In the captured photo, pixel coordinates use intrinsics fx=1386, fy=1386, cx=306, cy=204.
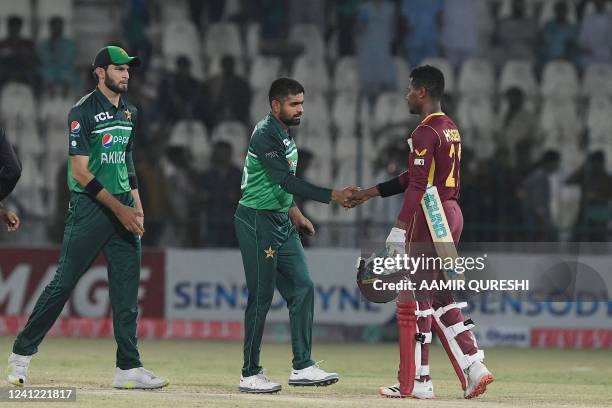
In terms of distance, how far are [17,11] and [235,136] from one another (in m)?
4.36

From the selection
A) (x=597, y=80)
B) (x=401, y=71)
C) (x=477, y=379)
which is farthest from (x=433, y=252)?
(x=597, y=80)

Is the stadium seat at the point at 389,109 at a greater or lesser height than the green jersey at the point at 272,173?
greater

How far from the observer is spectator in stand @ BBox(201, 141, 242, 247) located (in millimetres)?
16828

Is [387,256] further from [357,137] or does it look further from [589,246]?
[357,137]

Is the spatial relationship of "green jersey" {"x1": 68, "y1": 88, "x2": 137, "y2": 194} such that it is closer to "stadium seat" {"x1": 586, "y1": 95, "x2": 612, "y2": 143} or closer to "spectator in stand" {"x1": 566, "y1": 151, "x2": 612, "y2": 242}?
"spectator in stand" {"x1": 566, "y1": 151, "x2": 612, "y2": 242}

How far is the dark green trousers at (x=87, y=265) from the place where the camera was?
9.98 metres

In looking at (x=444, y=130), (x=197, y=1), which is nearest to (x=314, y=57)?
(x=197, y=1)

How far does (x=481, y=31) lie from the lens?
2123cm

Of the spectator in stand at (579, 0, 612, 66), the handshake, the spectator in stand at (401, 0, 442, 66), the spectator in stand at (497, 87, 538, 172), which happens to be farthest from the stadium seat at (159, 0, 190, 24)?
the handshake

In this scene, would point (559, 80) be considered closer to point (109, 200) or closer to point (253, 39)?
point (253, 39)

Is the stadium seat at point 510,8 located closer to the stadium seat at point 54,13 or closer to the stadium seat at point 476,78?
the stadium seat at point 476,78

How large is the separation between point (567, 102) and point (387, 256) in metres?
10.8

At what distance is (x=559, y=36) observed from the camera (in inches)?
818

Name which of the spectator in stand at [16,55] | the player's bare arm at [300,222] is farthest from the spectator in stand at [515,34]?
the player's bare arm at [300,222]
